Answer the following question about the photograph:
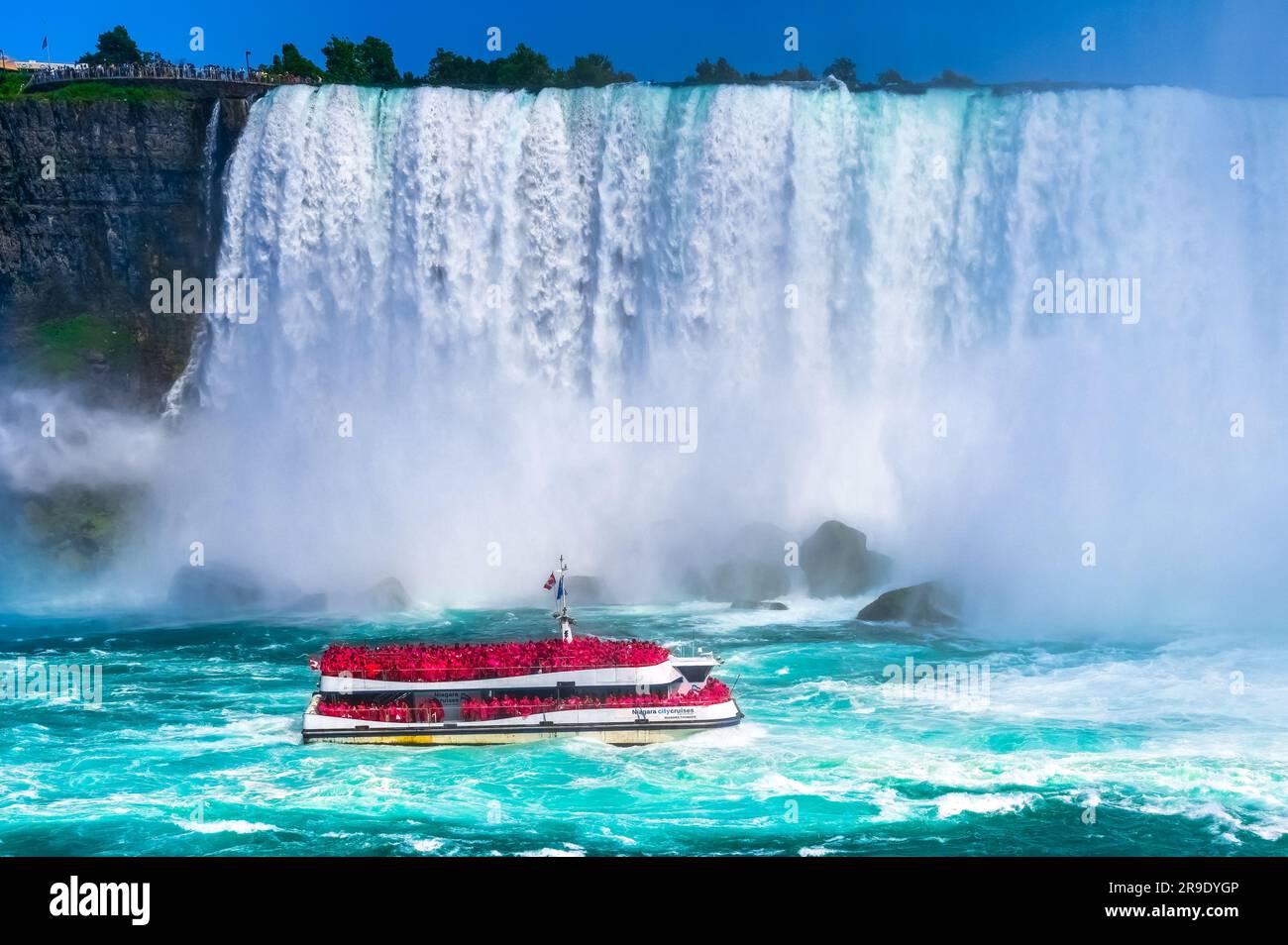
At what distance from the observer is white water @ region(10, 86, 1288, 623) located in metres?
53.7

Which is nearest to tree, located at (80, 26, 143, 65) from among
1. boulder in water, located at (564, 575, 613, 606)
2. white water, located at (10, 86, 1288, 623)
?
white water, located at (10, 86, 1288, 623)

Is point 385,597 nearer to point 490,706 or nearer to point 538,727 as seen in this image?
point 490,706

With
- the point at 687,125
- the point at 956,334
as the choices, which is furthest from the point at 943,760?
the point at 687,125

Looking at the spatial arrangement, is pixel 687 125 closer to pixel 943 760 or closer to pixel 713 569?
pixel 713 569

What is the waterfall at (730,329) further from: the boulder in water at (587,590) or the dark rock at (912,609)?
the dark rock at (912,609)

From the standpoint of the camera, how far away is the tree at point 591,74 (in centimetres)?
7450

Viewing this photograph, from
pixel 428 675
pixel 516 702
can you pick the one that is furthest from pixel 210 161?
pixel 516 702

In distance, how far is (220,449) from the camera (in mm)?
60938

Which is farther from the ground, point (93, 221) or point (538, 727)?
point (93, 221)

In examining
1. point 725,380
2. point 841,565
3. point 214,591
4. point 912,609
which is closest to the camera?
point 912,609

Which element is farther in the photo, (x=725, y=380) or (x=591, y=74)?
(x=591, y=74)

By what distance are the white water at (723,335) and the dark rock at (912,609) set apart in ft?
12.5

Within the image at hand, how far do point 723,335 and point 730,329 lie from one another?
344mm

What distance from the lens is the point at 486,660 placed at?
3425 centimetres
